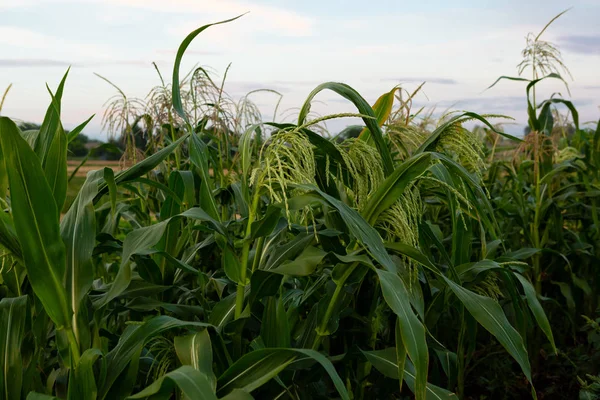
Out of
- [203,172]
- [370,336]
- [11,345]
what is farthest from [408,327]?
[11,345]

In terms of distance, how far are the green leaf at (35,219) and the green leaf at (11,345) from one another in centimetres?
19

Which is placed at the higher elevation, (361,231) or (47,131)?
→ (47,131)

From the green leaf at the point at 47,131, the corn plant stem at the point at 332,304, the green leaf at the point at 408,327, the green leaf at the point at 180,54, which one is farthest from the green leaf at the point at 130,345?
the green leaf at the point at 180,54

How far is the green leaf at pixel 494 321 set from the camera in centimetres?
152

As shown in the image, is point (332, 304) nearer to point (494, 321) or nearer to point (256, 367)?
point (256, 367)

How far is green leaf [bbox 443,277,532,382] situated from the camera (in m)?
1.52

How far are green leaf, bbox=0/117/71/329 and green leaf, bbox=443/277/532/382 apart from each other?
0.87 metres

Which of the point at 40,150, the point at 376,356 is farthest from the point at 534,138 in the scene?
the point at 40,150

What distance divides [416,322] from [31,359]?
3.40 ft

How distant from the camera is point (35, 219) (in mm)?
1438

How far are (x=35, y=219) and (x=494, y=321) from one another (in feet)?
3.41

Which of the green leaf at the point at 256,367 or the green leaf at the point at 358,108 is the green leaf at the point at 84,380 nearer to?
the green leaf at the point at 256,367

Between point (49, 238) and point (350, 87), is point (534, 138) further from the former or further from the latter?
point (49, 238)

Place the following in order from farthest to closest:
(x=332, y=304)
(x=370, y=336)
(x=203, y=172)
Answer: (x=370, y=336)
(x=203, y=172)
(x=332, y=304)
